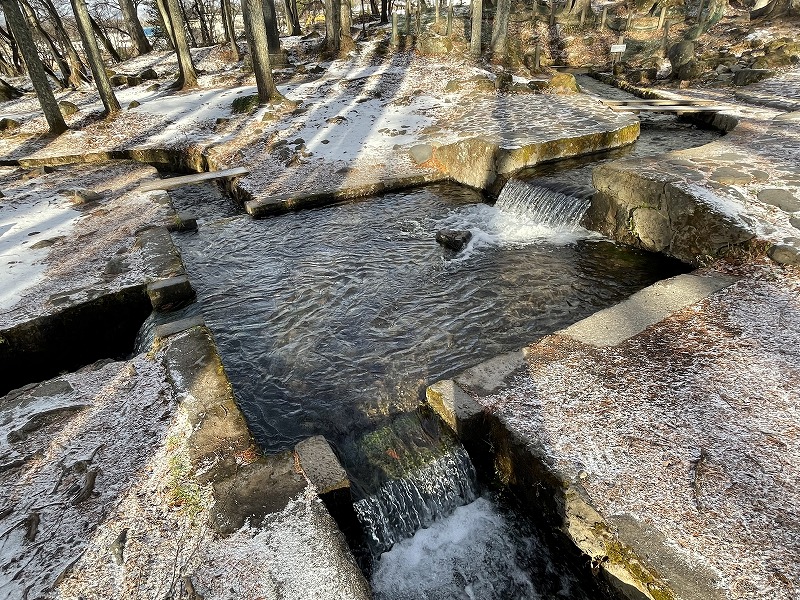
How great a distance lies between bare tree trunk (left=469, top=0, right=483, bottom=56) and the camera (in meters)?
17.1

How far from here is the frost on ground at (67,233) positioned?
5.26 meters

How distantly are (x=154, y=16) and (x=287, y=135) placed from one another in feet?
92.7

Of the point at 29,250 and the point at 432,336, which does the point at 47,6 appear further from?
the point at 432,336

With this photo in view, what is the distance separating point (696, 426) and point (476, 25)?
60.9 feet

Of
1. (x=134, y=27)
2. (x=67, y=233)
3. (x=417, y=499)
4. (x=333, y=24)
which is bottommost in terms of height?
(x=417, y=499)

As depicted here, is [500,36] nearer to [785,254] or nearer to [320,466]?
[785,254]

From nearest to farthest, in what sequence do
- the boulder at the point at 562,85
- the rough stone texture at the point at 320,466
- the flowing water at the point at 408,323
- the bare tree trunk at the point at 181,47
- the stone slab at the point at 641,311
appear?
1. the rough stone texture at the point at 320,466
2. the flowing water at the point at 408,323
3. the stone slab at the point at 641,311
4. the boulder at the point at 562,85
5. the bare tree trunk at the point at 181,47

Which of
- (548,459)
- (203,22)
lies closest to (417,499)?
(548,459)

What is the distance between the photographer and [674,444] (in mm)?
2854

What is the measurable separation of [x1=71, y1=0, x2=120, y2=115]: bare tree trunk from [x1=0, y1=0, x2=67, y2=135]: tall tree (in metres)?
1.32

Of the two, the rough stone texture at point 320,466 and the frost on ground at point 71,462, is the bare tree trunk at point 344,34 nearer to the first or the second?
the frost on ground at point 71,462

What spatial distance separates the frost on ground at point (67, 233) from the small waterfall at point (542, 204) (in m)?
5.58

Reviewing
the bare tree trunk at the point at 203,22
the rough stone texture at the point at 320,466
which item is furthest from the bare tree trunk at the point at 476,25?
the rough stone texture at the point at 320,466

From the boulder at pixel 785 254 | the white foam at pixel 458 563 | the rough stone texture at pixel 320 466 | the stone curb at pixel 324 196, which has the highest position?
the boulder at pixel 785 254
